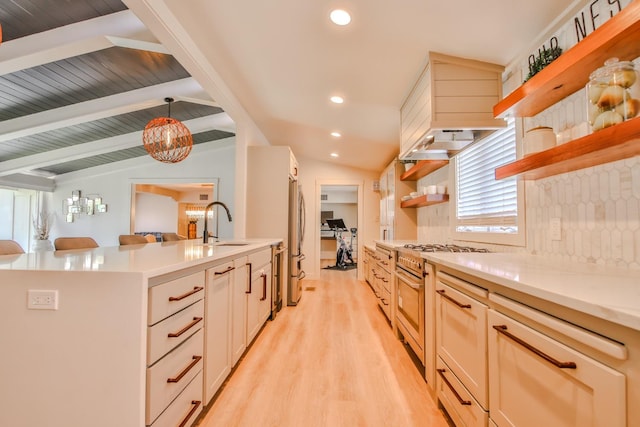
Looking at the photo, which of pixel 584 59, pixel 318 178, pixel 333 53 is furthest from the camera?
pixel 318 178

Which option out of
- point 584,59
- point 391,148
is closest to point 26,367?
point 584,59

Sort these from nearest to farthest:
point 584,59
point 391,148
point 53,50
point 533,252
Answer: point 584,59 < point 533,252 < point 53,50 < point 391,148

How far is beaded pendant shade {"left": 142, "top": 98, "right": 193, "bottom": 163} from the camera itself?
3.40m

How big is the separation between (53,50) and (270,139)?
323 centimetres

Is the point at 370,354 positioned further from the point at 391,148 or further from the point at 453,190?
the point at 391,148

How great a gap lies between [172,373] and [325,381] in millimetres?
1133

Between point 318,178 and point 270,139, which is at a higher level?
point 270,139

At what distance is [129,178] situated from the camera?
6.84m

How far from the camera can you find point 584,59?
118 centimetres

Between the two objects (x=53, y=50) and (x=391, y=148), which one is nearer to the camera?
(x=53, y=50)

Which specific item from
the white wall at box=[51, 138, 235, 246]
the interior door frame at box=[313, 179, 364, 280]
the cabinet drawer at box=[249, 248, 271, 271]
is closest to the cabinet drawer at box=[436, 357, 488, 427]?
the cabinet drawer at box=[249, 248, 271, 271]

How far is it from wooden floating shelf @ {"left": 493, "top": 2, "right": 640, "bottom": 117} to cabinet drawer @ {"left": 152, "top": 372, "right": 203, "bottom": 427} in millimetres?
2168

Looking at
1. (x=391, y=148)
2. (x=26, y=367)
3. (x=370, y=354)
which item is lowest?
(x=370, y=354)

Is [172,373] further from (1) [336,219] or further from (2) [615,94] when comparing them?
(1) [336,219]
